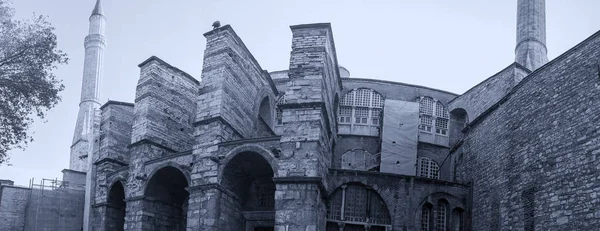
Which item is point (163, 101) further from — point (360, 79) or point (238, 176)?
point (360, 79)

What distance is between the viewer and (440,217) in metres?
21.7

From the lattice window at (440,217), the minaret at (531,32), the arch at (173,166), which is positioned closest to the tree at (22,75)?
the arch at (173,166)

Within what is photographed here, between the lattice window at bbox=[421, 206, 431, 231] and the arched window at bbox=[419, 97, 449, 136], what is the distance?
6214 mm

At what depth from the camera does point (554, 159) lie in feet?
54.6

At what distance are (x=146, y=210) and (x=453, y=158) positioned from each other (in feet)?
40.0

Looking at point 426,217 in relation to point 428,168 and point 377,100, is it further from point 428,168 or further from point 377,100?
point 377,100

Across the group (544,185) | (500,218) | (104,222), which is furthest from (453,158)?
(104,222)

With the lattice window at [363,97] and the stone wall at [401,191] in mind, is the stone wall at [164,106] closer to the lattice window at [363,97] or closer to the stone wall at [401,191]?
the stone wall at [401,191]

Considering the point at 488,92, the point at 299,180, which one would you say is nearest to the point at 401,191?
the point at 299,180

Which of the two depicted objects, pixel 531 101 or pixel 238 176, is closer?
pixel 531 101

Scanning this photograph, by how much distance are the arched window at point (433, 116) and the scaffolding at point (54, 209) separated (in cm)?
1553

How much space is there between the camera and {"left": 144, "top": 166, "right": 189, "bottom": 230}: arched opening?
21.5 m

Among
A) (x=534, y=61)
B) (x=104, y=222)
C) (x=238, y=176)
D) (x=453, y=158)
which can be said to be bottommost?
(x=104, y=222)

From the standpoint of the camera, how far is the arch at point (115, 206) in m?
24.0
